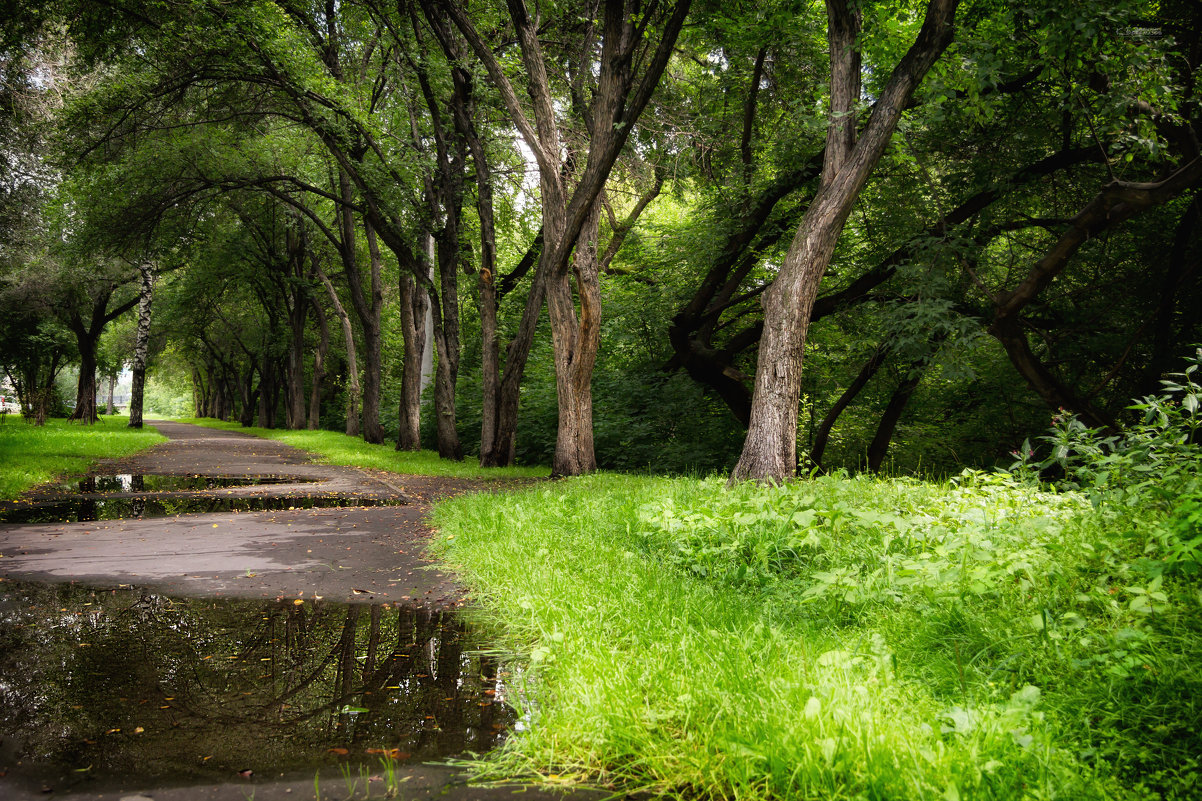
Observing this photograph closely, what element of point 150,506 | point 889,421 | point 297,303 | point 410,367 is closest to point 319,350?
point 297,303

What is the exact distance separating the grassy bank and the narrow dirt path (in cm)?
97

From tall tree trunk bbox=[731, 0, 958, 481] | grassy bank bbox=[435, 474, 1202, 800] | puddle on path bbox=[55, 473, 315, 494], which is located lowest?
puddle on path bbox=[55, 473, 315, 494]

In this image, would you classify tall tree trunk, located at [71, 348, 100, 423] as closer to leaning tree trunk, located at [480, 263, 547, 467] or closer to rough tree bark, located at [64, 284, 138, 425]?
rough tree bark, located at [64, 284, 138, 425]

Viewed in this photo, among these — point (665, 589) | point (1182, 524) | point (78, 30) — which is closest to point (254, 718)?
point (665, 589)

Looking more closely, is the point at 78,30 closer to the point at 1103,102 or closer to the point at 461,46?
the point at 461,46

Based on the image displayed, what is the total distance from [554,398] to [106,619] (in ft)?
43.4

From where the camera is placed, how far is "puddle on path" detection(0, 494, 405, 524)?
7.83 meters

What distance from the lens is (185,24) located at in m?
12.6

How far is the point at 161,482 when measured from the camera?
11.8 m

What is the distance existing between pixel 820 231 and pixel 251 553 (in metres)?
6.94

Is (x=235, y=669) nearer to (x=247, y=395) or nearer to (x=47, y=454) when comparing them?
(x=47, y=454)

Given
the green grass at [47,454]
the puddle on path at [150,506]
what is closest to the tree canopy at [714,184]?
the puddle on path at [150,506]

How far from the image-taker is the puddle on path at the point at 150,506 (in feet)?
25.7

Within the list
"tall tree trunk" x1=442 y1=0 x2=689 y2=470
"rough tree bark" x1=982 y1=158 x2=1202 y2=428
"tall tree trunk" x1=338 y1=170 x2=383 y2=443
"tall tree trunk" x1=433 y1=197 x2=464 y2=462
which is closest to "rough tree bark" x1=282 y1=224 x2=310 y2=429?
"tall tree trunk" x1=338 y1=170 x2=383 y2=443
